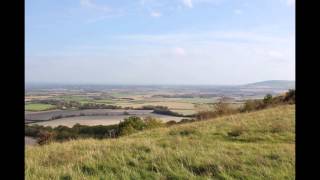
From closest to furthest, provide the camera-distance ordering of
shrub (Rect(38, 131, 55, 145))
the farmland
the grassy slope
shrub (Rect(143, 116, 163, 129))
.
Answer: the grassy slope → shrub (Rect(38, 131, 55, 145)) → the farmland → shrub (Rect(143, 116, 163, 129))

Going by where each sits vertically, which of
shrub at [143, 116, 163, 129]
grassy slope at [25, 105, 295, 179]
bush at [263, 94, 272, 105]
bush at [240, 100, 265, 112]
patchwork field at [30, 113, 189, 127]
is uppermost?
bush at [263, 94, 272, 105]

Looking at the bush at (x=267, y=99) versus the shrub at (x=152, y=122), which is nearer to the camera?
the shrub at (x=152, y=122)

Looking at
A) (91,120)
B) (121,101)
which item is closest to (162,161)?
(91,120)

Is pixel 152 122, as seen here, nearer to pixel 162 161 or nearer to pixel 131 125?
pixel 131 125

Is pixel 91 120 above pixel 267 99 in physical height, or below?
below

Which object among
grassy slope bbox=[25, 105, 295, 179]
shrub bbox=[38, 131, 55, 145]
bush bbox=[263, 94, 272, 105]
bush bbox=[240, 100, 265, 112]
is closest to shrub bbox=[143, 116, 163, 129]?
shrub bbox=[38, 131, 55, 145]

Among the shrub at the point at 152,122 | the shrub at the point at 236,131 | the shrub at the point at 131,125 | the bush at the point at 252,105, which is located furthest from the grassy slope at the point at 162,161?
the bush at the point at 252,105

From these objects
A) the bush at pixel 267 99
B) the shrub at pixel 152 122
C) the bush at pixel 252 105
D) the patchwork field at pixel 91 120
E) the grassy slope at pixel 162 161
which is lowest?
the shrub at pixel 152 122

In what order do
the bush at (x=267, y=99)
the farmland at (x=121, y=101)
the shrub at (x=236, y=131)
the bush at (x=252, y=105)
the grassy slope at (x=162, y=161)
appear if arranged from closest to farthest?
the grassy slope at (x=162, y=161)
the shrub at (x=236, y=131)
the farmland at (x=121, y=101)
the bush at (x=252, y=105)
the bush at (x=267, y=99)

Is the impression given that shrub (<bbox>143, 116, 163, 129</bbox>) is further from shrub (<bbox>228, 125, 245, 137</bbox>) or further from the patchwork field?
shrub (<bbox>228, 125, 245, 137</bbox>)

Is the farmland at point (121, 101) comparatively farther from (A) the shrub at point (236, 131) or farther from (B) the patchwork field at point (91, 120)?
(A) the shrub at point (236, 131)

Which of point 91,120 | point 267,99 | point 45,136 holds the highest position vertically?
point 267,99

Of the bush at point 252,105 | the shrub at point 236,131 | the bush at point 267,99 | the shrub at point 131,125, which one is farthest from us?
the bush at point 267,99
